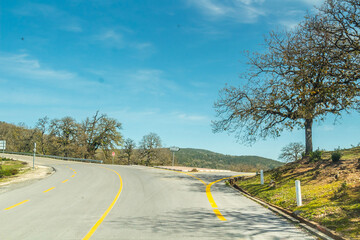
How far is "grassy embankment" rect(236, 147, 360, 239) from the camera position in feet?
25.3

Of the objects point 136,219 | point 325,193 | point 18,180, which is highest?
point 325,193

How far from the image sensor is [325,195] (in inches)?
420

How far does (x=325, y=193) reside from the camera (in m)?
11.0

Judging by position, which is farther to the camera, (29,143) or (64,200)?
(29,143)

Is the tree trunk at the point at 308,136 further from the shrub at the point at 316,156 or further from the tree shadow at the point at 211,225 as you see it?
the tree shadow at the point at 211,225

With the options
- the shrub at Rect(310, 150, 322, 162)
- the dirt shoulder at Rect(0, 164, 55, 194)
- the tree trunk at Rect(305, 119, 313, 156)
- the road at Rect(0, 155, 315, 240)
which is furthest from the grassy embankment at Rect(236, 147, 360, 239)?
the dirt shoulder at Rect(0, 164, 55, 194)

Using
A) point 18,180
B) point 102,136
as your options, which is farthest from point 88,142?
point 18,180

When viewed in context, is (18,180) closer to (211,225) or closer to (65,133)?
(211,225)

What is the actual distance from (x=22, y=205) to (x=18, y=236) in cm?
527

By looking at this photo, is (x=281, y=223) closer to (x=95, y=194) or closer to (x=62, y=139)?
(x=95, y=194)

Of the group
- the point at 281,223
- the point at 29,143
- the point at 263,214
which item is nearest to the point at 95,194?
the point at 263,214

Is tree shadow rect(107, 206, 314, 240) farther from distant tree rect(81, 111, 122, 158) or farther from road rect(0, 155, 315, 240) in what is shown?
distant tree rect(81, 111, 122, 158)

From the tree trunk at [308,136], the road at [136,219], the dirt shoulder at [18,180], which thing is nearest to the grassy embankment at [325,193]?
the road at [136,219]

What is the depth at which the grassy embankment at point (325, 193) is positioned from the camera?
771 centimetres
